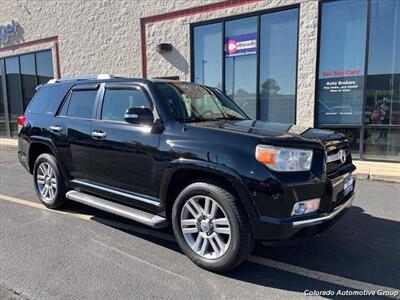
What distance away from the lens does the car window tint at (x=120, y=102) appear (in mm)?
4195

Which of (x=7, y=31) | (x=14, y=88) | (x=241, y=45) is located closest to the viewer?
(x=241, y=45)

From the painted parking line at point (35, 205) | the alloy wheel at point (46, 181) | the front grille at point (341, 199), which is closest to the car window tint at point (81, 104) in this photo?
the alloy wheel at point (46, 181)

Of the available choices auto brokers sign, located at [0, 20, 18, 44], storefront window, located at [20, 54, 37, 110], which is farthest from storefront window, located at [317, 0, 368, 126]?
auto brokers sign, located at [0, 20, 18, 44]

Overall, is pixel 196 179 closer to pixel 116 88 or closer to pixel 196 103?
pixel 196 103

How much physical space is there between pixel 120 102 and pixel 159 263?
6.32 ft

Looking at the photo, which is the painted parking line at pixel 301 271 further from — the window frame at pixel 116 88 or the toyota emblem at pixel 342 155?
the window frame at pixel 116 88

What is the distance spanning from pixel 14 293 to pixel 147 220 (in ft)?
4.46

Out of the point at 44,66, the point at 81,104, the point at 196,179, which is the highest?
the point at 44,66

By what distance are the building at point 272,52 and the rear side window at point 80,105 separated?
253 inches

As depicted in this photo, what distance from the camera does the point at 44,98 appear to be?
561 centimetres

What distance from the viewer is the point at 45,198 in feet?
18.0

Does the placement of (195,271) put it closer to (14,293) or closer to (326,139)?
(14,293)

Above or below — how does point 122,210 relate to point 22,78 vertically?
below

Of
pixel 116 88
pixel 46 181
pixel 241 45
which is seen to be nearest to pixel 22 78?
pixel 241 45
